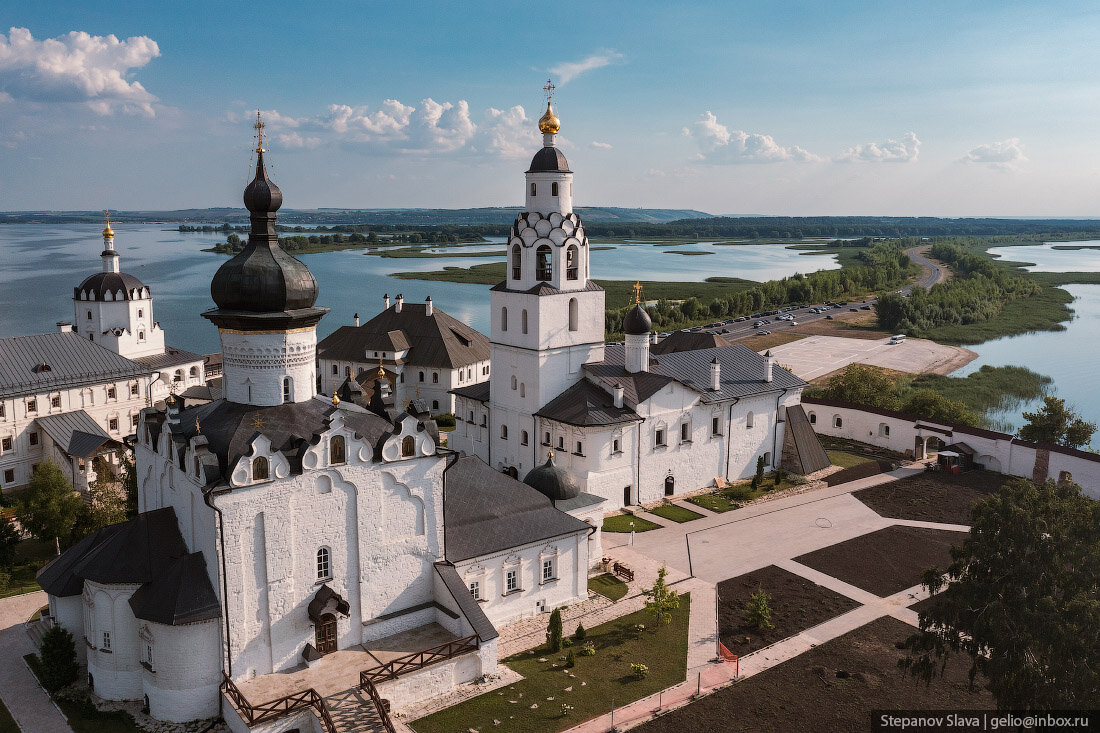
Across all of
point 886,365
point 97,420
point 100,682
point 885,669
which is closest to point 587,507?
point 885,669

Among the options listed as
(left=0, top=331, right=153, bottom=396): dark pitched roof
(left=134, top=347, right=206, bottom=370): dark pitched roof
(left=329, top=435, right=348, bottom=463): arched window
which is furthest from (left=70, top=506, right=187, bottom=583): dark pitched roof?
(left=134, top=347, right=206, bottom=370): dark pitched roof

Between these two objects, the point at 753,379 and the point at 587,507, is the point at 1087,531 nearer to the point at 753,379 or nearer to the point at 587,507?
the point at 587,507

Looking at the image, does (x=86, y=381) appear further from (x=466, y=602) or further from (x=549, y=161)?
(x=466, y=602)

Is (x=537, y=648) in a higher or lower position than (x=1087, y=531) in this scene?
lower

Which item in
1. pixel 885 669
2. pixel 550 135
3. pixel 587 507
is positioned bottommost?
pixel 885 669

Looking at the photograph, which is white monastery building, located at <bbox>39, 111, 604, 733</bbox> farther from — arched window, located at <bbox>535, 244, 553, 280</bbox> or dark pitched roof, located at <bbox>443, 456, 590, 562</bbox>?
arched window, located at <bbox>535, 244, 553, 280</bbox>

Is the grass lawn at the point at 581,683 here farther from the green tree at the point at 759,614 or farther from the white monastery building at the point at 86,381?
the white monastery building at the point at 86,381
